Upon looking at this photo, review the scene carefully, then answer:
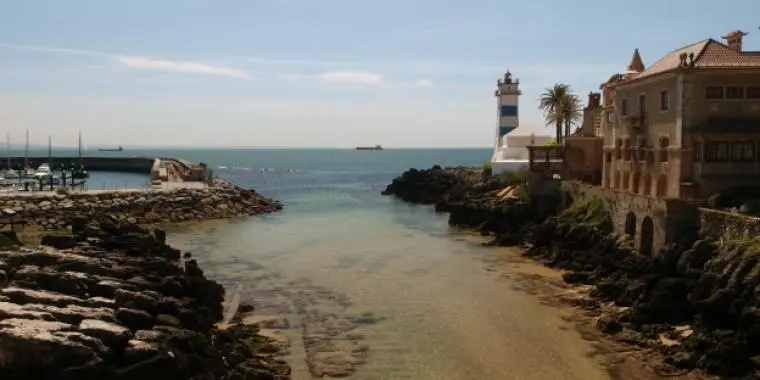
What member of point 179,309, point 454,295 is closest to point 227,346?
point 179,309

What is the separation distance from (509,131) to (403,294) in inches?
2024

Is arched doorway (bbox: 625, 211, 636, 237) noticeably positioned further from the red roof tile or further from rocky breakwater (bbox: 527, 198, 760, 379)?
the red roof tile

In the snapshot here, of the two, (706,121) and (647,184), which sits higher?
(706,121)

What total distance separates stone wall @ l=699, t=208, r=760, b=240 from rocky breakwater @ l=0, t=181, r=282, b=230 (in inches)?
1435

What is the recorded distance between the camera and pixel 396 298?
31.0 meters

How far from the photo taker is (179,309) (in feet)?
72.0

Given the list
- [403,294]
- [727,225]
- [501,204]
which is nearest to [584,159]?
[501,204]

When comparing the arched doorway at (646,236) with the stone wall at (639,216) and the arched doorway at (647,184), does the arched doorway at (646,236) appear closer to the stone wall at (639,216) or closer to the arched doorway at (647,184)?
the stone wall at (639,216)

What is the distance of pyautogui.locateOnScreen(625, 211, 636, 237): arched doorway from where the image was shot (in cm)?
3638

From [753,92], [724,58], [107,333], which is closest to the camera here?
[107,333]

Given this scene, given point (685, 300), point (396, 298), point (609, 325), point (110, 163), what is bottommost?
point (396, 298)

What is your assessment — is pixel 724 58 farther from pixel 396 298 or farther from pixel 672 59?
pixel 396 298

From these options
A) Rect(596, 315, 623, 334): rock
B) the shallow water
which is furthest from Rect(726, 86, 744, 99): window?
Rect(596, 315, 623, 334): rock

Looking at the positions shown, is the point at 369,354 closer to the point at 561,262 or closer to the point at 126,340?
the point at 126,340
